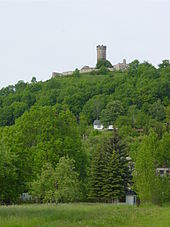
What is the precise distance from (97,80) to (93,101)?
93.7 ft

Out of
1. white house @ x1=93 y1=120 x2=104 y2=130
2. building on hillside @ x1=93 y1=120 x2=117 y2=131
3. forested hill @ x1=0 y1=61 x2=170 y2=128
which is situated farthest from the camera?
white house @ x1=93 y1=120 x2=104 y2=130

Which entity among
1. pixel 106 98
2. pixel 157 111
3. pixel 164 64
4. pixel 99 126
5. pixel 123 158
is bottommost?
pixel 123 158

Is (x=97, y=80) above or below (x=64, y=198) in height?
above


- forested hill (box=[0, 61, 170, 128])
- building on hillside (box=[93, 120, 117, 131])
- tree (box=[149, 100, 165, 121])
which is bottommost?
building on hillside (box=[93, 120, 117, 131])

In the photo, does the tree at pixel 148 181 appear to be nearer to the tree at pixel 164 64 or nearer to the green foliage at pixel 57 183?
the green foliage at pixel 57 183

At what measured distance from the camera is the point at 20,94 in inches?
6304

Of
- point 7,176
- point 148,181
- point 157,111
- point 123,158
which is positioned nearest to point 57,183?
point 148,181

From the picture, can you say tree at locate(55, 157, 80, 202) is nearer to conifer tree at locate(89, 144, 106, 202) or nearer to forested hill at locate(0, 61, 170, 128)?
conifer tree at locate(89, 144, 106, 202)

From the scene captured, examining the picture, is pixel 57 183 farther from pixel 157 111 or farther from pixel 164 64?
pixel 164 64

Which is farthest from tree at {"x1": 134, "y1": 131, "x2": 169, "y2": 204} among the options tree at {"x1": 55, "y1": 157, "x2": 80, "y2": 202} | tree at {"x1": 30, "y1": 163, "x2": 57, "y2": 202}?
tree at {"x1": 30, "y1": 163, "x2": 57, "y2": 202}

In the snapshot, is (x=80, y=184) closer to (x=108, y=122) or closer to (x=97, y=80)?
(x=108, y=122)

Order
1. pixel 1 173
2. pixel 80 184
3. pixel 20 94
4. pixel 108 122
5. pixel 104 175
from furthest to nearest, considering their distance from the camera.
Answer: pixel 20 94 < pixel 108 122 < pixel 104 175 < pixel 80 184 < pixel 1 173

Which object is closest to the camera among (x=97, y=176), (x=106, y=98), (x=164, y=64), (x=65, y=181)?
(x=65, y=181)

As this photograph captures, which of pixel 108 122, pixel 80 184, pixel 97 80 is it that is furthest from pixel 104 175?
pixel 97 80
